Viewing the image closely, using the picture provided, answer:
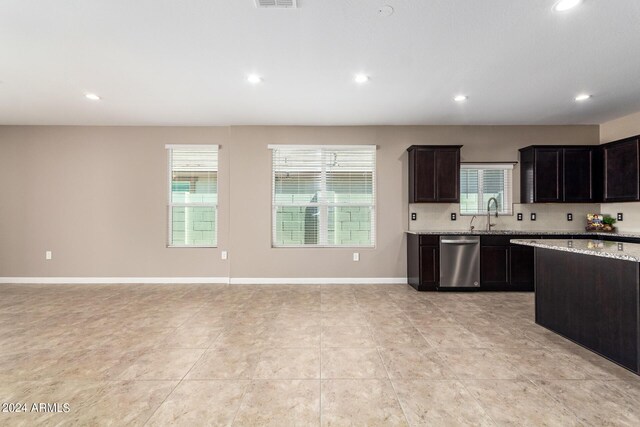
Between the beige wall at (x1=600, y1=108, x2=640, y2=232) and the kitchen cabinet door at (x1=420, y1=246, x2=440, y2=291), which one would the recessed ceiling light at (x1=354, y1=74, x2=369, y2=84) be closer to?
the kitchen cabinet door at (x1=420, y1=246, x2=440, y2=291)

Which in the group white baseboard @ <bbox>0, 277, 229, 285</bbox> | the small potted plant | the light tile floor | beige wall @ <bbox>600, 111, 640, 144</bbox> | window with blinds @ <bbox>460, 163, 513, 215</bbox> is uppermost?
beige wall @ <bbox>600, 111, 640, 144</bbox>

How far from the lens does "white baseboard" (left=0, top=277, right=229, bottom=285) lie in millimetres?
5000

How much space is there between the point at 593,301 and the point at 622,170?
314cm

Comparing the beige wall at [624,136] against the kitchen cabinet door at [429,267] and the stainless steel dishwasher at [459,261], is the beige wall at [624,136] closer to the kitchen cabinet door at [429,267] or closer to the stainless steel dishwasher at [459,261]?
the stainless steel dishwasher at [459,261]

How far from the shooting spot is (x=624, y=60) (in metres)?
2.87

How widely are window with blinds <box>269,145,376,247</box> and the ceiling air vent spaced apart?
2964 millimetres

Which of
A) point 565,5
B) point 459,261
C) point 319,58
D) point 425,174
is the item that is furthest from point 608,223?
point 319,58

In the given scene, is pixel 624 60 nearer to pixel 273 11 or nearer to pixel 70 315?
pixel 273 11

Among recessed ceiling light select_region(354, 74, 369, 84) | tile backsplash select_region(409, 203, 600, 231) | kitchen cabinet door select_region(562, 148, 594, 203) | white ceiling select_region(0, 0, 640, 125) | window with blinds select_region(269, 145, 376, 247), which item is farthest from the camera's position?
window with blinds select_region(269, 145, 376, 247)

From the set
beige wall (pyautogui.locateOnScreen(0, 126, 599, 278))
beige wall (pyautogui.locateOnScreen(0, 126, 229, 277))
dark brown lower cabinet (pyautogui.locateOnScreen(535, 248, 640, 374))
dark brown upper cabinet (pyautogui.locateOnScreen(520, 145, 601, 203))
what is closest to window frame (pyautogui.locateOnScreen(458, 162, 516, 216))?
beige wall (pyautogui.locateOnScreen(0, 126, 599, 278))

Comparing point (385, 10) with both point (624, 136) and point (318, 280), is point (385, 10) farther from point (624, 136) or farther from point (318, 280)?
point (624, 136)

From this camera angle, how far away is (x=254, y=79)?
10.8ft

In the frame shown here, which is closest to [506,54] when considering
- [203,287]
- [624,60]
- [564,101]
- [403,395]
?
[624,60]

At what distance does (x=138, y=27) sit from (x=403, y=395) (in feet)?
11.2
